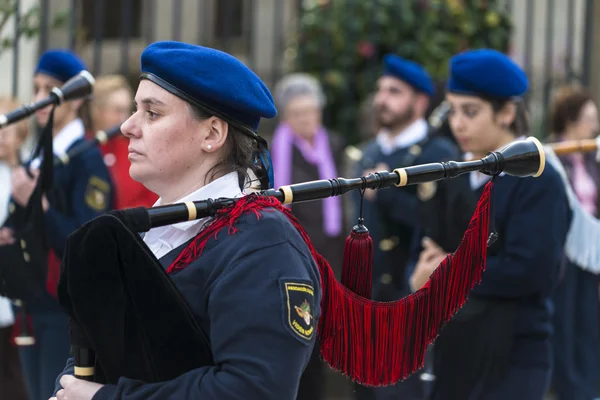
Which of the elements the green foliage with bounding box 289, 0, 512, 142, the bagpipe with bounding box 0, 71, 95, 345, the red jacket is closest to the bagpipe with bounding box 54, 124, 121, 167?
the bagpipe with bounding box 0, 71, 95, 345

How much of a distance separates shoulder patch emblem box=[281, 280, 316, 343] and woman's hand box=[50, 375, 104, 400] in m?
0.42

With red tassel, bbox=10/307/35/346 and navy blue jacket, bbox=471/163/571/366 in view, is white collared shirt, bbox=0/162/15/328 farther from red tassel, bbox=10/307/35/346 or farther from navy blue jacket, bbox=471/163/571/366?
navy blue jacket, bbox=471/163/571/366

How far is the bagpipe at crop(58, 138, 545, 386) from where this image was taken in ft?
7.00

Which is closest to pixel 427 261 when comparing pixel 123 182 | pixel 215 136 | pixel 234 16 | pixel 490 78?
pixel 490 78

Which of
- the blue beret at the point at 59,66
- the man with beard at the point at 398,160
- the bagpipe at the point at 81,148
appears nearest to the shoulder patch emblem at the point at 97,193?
the bagpipe at the point at 81,148

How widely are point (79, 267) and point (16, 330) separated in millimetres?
2642

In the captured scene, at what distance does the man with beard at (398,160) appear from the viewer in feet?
17.1

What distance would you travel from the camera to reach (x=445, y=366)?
3.95 m

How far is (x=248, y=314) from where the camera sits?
6.82 ft

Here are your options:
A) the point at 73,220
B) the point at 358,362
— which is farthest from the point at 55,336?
the point at 358,362

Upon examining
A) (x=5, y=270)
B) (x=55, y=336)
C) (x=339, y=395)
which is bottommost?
(x=339, y=395)

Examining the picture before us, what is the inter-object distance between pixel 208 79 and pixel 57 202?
246cm

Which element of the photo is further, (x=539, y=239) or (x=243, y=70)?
(x=539, y=239)

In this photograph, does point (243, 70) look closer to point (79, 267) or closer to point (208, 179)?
point (208, 179)
